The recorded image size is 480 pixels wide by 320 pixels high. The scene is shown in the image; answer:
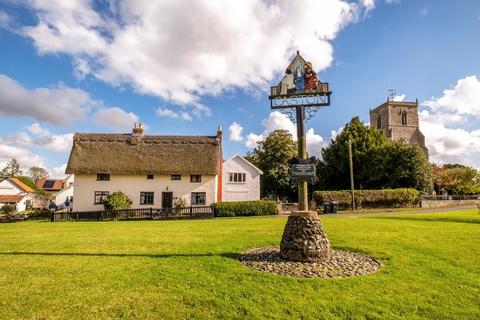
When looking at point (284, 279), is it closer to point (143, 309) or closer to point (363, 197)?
point (143, 309)

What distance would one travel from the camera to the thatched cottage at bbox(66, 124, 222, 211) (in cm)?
3066

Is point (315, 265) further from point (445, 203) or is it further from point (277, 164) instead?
point (277, 164)

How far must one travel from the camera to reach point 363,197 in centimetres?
3225

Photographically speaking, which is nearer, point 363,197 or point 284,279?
point 284,279

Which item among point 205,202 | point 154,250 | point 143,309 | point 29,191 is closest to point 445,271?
point 143,309

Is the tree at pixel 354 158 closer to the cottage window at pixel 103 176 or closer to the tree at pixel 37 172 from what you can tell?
the cottage window at pixel 103 176

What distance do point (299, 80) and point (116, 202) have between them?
2374 centimetres

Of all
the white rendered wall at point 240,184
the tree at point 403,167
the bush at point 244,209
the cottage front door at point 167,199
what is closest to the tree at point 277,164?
the white rendered wall at point 240,184

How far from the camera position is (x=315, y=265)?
7.91 meters

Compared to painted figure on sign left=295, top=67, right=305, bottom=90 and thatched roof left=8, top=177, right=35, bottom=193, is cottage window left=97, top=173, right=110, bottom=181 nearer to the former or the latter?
painted figure on sign left=295, top=67, right=305, bottom=90

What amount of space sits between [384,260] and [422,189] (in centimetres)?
3371

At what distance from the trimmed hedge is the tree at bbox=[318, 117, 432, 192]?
3889 millimetres

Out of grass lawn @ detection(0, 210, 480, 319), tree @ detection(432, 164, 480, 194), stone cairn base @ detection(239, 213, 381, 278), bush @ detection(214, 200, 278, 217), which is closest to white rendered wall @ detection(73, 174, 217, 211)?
bush @ detection(214, 200, 278, 217)

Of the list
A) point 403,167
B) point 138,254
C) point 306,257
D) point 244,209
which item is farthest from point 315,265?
point 403,167
